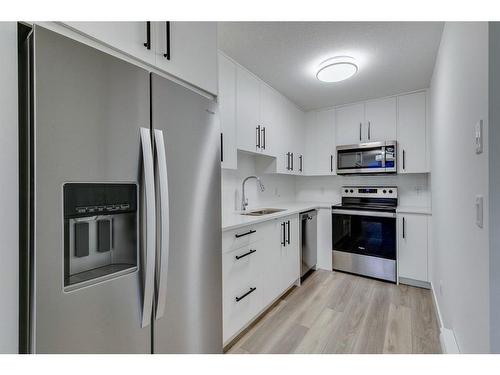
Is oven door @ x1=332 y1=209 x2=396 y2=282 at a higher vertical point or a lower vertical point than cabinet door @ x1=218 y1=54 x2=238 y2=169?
lower

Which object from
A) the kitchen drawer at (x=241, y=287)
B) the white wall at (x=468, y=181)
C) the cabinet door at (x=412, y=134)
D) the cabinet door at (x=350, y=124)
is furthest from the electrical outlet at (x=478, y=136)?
the cabinet door at (x=350, y=124)

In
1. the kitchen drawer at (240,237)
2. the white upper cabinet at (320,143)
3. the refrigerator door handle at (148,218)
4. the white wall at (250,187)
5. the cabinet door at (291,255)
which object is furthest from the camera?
the white upper cabinet at (320,143)

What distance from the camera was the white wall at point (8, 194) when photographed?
704 mm

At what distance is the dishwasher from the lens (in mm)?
2828

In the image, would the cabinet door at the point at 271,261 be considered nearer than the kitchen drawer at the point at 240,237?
No

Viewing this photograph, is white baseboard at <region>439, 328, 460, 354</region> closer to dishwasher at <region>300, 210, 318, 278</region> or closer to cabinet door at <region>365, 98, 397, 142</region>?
dishwasher at <region>300, 210, 318, 278</region>

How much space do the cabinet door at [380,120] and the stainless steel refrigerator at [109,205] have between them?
103 inches

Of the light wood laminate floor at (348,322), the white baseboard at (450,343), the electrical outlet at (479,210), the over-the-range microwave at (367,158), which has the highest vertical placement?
the over-the-range microwave at (367,158)

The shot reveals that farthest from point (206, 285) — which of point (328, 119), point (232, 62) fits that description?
point (328, 119)

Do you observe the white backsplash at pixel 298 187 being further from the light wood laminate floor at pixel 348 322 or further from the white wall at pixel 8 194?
the white wall at pixel 8 194

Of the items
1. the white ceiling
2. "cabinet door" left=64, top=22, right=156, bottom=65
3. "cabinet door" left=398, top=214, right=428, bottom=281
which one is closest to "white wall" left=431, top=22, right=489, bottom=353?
the white ceiling

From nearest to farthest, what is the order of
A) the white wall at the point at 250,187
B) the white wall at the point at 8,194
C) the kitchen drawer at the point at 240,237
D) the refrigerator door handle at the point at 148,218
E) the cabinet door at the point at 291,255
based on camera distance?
the white wall at the point at 8,194
the refrigerator door handle at the point at 148,218
the kitchen drawer at the point at 240,237
the cabinet door at the point at 291,255
the white wall at the point at 250,187

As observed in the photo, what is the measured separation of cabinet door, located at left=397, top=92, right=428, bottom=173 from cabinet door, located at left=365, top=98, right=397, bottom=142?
0.07m

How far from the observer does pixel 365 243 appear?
2.93 meters
